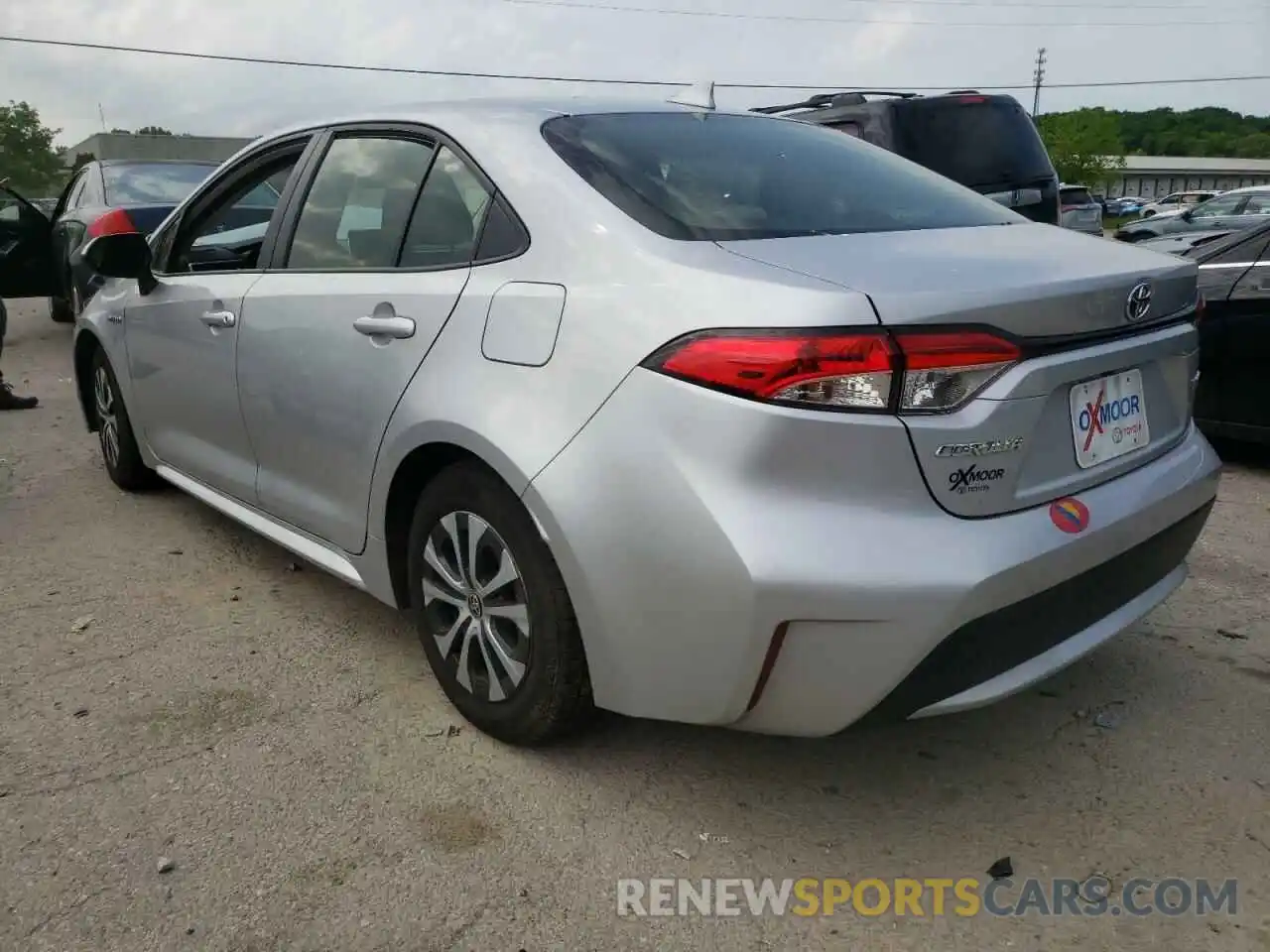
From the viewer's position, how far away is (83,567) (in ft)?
13.3

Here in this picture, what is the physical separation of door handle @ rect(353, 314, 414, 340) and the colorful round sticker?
155cm

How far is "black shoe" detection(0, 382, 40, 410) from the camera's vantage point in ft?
22.8

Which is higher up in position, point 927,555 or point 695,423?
point 695,423

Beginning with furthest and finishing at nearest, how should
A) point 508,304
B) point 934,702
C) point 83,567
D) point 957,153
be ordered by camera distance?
1. point 957,153
2. point 83,567
3. point 508,304
4. point 934,702

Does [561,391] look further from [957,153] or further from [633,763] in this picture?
[957,153]

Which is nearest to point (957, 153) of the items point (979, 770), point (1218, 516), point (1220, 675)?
point (1218, 516)

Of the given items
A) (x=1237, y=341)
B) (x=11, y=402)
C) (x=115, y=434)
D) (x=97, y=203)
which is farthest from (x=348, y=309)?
(x=97, y=203)

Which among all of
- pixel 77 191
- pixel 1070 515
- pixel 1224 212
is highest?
pixel 77 191

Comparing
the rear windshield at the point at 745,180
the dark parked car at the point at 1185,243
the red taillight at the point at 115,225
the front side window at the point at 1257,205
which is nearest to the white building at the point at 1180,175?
the front side window at the point at 1257,205

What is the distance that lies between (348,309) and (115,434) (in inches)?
97.3

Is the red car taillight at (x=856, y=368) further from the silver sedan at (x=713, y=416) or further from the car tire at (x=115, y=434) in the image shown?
the car tire at (x=115, y=434)

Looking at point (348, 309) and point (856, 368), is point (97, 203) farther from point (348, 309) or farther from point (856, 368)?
point (856, 368)

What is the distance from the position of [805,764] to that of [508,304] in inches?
52.6

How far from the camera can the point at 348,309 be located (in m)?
2.90
